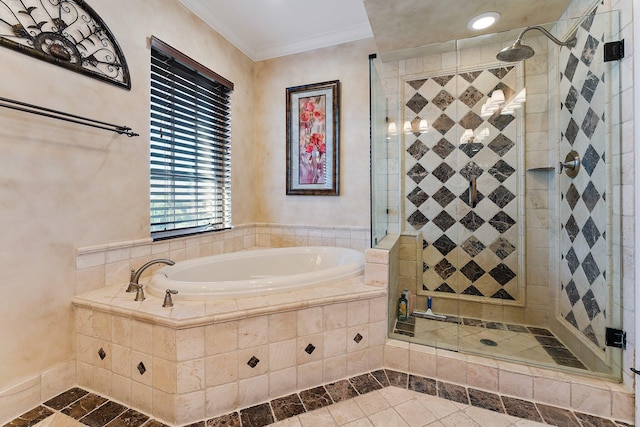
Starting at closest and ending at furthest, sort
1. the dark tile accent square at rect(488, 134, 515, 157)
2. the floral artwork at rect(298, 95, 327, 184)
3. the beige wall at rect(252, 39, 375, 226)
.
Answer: the dark tile accent square at rect(488, 134, 515, 157), the beige wall at rect(252, 39, 375, 226), the floral artwork at rect(298, 95, 327, 184)

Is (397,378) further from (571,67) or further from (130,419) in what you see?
(571,67)

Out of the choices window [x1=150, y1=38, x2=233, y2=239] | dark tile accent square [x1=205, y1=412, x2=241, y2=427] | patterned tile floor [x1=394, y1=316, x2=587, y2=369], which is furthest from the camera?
window [x1=150, y1=38, x2=233, y2=239]

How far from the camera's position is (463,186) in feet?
7.87

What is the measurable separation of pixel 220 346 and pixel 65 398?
2.98 feet

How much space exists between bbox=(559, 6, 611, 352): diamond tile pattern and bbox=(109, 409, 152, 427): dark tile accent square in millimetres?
2339

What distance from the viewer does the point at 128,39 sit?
1.81 metres

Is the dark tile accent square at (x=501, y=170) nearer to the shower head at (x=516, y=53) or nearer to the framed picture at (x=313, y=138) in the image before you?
the shower head at (x=516, y=53)

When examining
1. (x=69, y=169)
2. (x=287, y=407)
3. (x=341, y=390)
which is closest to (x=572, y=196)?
(x=341, y=390)

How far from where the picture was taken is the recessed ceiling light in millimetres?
1980

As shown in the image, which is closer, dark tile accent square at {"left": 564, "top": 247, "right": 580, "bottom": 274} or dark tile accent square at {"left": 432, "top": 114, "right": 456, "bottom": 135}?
dark tile accent square at {"left": 564, "top": 247, "right": 580, "bottom": 274}

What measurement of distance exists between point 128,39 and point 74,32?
322 mm

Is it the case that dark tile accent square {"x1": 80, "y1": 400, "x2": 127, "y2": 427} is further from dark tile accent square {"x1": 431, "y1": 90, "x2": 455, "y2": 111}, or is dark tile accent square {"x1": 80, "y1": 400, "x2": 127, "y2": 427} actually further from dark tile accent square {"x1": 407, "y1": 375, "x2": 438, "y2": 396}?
dark tile accent square {"x1": 431, "y1": 90, "x2": 455, "y2": 111}

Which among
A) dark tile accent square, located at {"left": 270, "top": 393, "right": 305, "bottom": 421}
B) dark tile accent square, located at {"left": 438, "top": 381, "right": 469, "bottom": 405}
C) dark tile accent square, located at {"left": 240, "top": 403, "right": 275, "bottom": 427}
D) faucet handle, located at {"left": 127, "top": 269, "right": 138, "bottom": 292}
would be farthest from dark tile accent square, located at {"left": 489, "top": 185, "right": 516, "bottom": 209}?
faucet handle, located at {"left": 127, "top": 269, "right": 138, "bottom": 292}

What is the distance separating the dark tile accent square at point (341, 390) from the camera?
145cm
